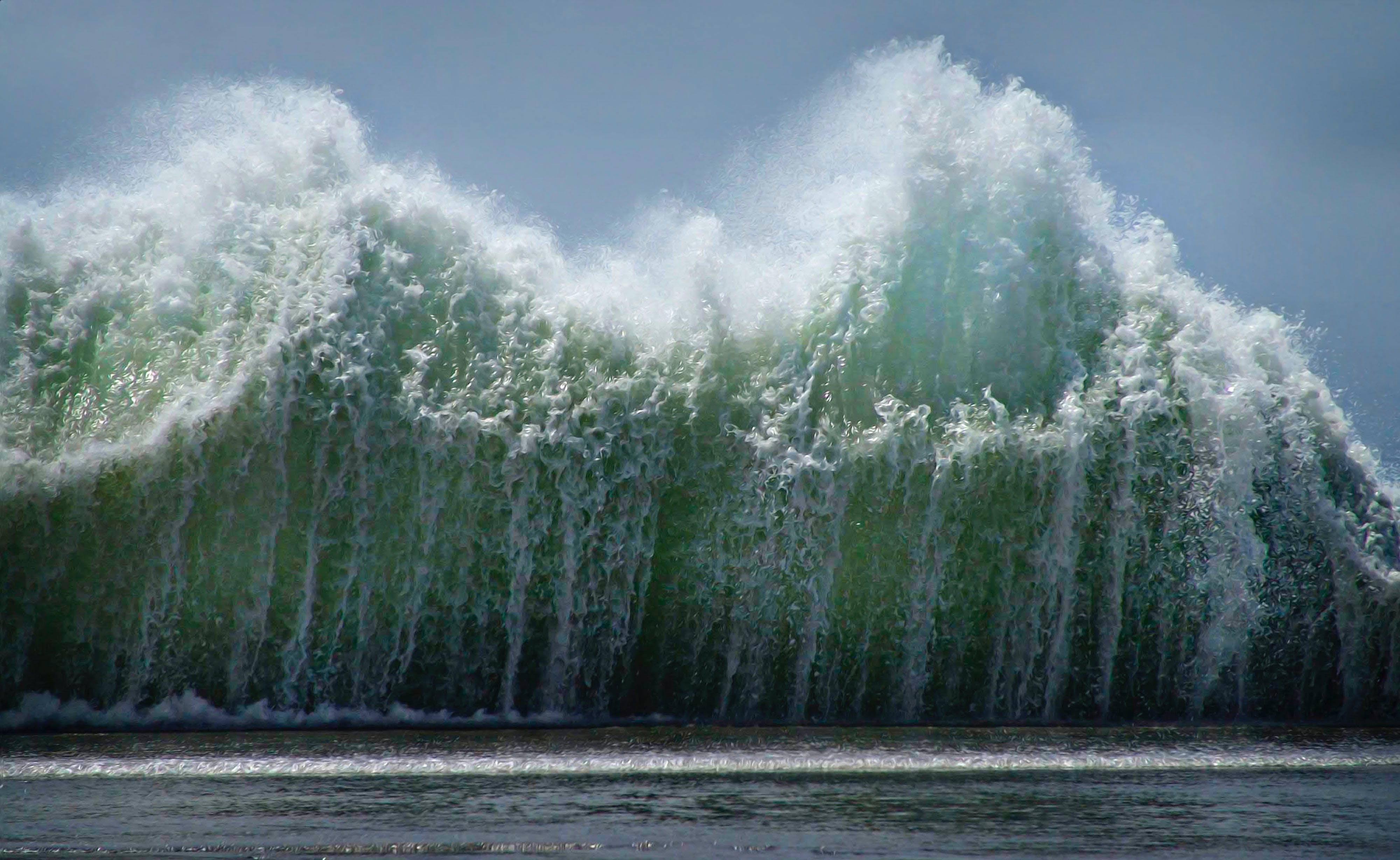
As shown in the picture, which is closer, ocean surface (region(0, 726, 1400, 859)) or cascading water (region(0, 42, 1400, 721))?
ocean surface (region(0, 726, 1400, 859))

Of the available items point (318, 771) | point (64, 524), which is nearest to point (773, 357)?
point (318, 771)

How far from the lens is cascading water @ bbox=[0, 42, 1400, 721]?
8430mm

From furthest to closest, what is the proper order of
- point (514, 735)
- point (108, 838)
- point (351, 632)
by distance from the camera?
point (351, 632), point (514, 735), point (108, 838)

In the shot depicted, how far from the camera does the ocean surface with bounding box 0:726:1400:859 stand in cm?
448

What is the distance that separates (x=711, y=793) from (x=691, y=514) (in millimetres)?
3454

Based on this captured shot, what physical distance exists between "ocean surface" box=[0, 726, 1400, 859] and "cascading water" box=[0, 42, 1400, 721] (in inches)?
31.4

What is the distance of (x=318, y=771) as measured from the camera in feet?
20.2

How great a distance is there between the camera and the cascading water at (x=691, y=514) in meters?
8.43

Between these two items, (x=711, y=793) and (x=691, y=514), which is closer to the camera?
(x=711, y=793)

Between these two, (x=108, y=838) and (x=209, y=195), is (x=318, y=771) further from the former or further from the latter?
(x=209, y=195)

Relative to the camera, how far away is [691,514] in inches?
346

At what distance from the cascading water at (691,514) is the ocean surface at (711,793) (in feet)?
2.62

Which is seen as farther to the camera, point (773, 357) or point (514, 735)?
point (773, 357)

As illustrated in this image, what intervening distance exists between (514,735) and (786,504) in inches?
104
